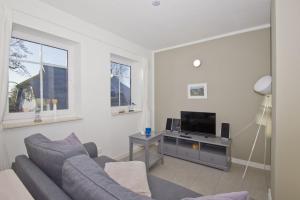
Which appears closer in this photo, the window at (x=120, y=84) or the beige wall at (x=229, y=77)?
the beige wall at (x=229, y=77)

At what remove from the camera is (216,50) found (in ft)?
10.1

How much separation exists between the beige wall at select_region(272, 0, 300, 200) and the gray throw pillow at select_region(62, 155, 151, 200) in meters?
1.42

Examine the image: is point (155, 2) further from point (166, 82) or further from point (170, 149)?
point (170, 149)

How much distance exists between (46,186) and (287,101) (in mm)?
1998

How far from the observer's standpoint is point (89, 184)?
2.44ft

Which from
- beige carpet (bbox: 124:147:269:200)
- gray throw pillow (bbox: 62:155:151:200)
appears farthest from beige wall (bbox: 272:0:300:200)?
gray throw pillow (bbox: 62:155:151:200)

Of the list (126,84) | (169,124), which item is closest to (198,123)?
(169,124)

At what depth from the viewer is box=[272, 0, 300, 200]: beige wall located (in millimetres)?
1338

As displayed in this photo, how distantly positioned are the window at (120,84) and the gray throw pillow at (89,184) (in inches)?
95.2

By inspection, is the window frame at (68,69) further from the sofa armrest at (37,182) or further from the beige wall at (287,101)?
the beige wall at (287,101)

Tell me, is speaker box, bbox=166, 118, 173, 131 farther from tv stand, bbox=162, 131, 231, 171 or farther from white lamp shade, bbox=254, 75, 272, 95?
white lamp shade, bbox=254, 75, 272, 95

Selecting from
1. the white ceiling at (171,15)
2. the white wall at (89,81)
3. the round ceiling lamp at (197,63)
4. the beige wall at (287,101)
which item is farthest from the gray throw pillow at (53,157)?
the round ceiling lamp at (197,63)

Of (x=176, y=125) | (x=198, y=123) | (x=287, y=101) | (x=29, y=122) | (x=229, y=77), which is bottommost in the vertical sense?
(x=176, y=125)

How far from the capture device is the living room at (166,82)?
1404 millimetres
